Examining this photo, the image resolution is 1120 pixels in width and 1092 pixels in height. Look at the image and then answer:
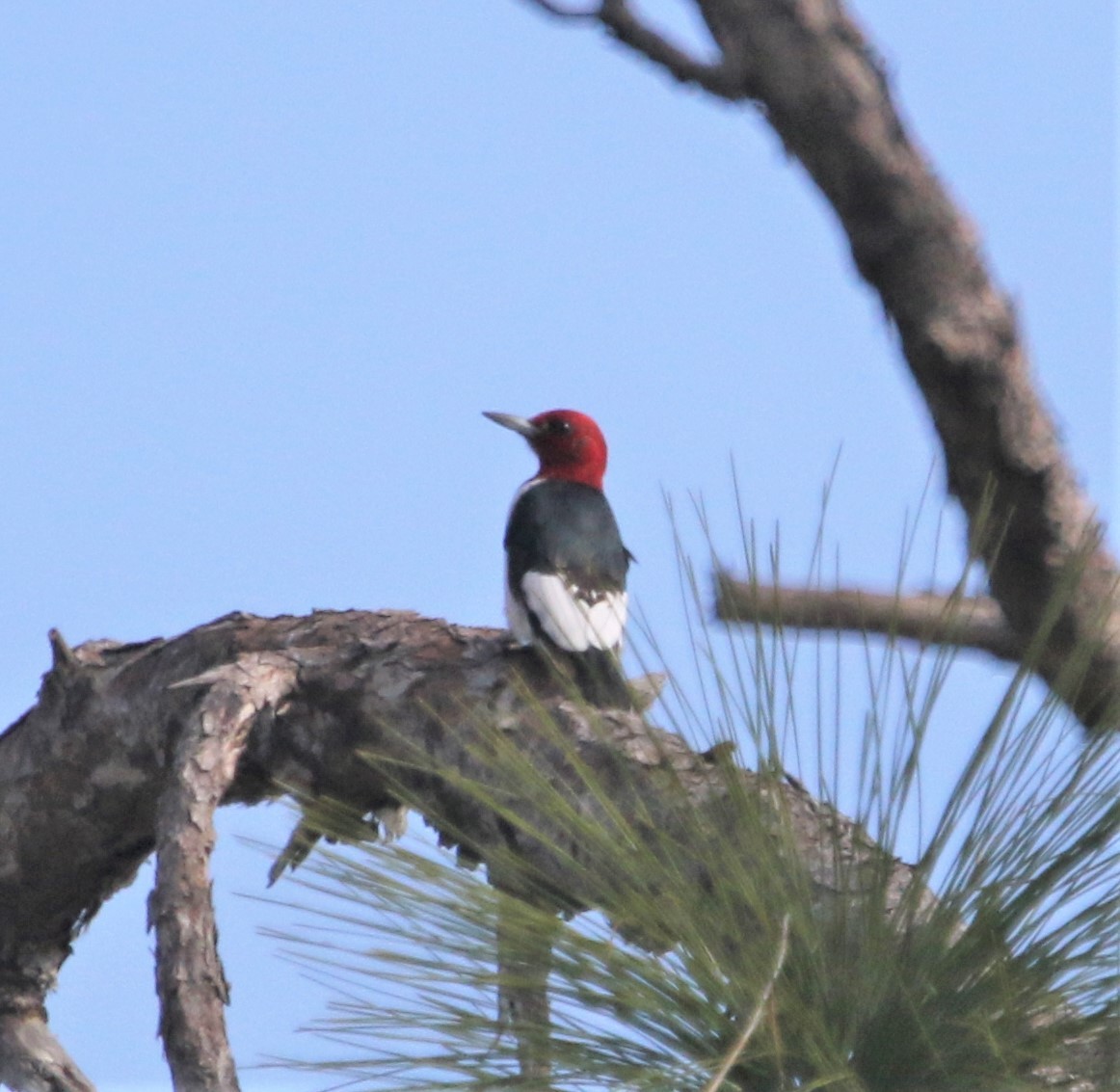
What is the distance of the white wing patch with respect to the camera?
3381 millimetres

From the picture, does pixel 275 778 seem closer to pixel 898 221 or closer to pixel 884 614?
pixel 884 614

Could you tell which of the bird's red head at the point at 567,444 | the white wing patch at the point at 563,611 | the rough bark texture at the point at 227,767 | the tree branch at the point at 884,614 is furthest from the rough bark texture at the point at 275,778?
the bird's red head at the point at 567,444

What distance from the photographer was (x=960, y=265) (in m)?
1.58

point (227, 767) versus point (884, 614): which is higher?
point (884, 614)

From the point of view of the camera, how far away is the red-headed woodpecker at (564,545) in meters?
3.53

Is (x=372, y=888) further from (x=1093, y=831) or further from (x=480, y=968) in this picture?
(x=1093, y=831)

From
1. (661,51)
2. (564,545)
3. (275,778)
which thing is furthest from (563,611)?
(661,51)

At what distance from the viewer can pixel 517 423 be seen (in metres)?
5.23

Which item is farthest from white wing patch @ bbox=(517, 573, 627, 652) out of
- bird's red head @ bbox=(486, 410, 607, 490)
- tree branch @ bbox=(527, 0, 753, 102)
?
tree branch @ bbox=(527, 0, 753, 102)

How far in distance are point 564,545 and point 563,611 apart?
1.96 feet

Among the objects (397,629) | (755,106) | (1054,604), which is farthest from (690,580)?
(397,629)

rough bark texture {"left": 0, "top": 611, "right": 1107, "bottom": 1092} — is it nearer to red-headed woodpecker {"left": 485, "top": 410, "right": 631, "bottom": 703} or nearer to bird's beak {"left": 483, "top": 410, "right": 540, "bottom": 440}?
red-headed woodpecker {"left": 485, "top": 410, "right": 631, "bottom": 703}

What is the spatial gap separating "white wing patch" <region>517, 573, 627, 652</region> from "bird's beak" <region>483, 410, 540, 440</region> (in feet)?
3.92

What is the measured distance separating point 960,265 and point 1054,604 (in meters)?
0.35
